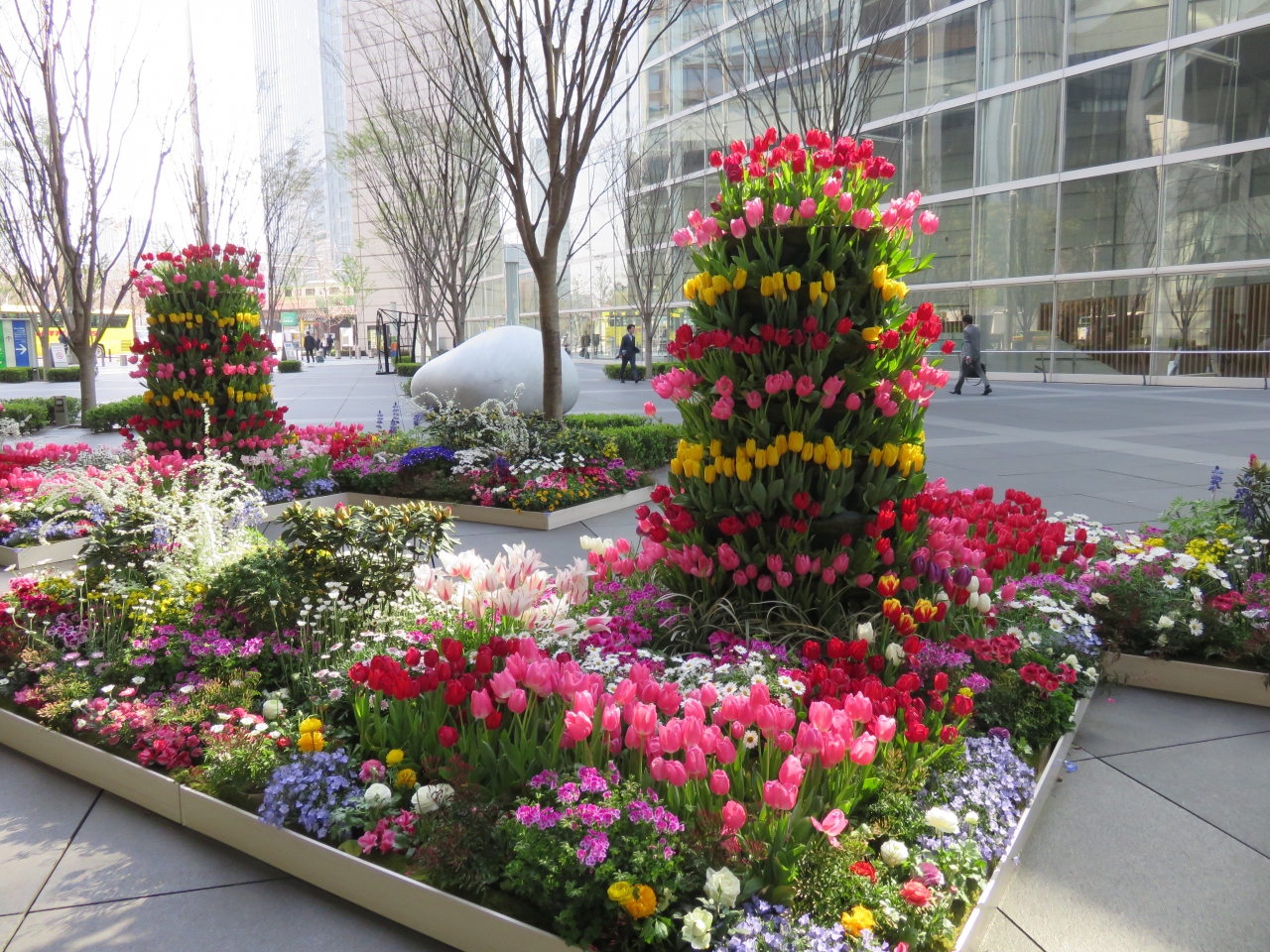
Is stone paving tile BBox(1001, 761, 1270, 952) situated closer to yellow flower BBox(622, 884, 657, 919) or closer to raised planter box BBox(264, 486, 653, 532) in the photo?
yellow flower BBox(622, 884, 657, 919)

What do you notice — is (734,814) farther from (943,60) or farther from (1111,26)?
(943,60)

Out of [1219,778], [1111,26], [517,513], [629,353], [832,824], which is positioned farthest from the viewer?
[629,353]

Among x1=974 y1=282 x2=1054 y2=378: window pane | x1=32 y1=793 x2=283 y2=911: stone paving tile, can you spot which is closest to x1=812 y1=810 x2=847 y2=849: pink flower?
x1=32 y1=793 x2=283 y2=911: stone paving tile

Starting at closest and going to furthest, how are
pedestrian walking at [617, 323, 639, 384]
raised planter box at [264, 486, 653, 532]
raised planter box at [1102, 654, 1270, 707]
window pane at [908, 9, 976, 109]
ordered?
1. raised planter box at [1102, 654, 1270, 707]
2. raised planter box at [264, 486, 653, 532]
3. window pane at [908, 9, 976, 109]
4. pedestrian walking at [617, 323, 639, 384]

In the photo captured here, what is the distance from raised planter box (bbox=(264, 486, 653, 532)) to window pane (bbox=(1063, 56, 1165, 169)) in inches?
830

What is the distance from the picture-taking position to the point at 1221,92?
21516mm

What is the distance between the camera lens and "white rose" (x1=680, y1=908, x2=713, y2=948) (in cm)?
200

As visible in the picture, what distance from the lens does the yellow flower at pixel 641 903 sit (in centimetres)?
205

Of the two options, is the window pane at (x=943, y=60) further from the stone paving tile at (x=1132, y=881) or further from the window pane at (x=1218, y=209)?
the stone paving tile at (x=1132, y=881)

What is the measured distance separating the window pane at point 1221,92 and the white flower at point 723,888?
25.5m

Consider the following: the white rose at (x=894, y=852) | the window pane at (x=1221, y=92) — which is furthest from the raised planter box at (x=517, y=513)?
the window pane at (x=1221, y=92)

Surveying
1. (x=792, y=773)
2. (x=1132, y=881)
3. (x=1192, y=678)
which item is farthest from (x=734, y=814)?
(x=1192, y=678)

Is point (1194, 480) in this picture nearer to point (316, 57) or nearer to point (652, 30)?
point (652, 30)

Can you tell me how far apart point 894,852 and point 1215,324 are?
24.7 meters
